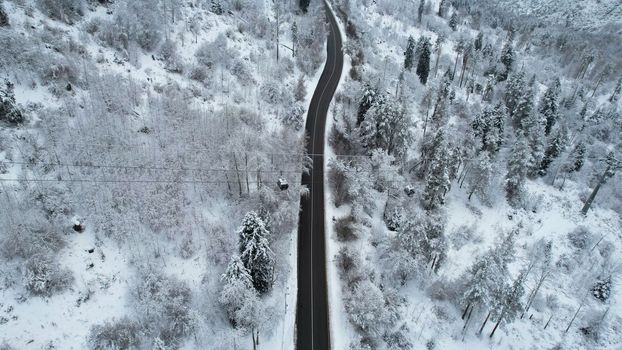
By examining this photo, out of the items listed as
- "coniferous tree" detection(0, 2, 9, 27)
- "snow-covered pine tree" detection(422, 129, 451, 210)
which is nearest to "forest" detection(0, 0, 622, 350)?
"coniferous tree" detection(0, 2, 9, 27)

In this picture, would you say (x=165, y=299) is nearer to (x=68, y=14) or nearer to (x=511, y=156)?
(x=68, y=14)

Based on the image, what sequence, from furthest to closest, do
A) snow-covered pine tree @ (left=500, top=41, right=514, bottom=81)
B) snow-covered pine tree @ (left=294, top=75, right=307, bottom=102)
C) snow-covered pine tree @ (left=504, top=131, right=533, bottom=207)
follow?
snow-covered pine tree @ (left=500, top=41, right=514, bottom=81) → snow-covered pine tree @ (left=294, top=75, right=307, bottom=102) → snow-covered pine tree @ (left=504, top=131, right=533, bottom=207)

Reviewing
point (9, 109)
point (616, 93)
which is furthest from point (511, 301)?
point (616, 93)

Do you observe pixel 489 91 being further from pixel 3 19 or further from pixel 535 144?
pixel 3 19

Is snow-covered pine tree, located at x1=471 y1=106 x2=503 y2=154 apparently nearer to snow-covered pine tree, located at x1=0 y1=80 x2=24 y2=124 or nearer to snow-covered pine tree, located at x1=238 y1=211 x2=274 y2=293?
snow-covered pine tree, located at x1=238 y1=211 x2=274 y2=293

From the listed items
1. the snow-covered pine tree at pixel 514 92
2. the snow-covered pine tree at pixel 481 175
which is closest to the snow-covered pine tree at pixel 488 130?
the snow-covered pine tree at pixel 481 175

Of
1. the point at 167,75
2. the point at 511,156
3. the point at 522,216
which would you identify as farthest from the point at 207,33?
the point at 522,216
